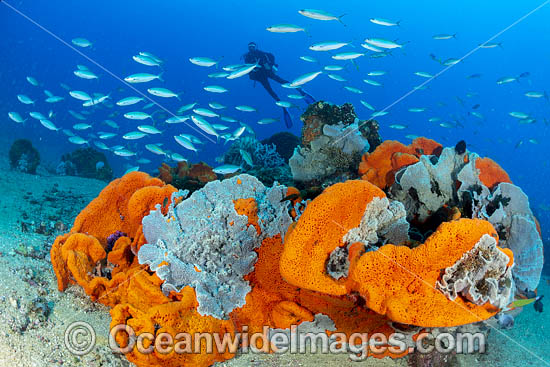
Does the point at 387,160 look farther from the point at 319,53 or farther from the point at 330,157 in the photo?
the point at 319,53

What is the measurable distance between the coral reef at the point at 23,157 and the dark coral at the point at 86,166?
1.49 meters

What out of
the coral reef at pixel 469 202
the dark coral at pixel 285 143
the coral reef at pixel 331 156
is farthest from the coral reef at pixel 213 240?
the dark coral at pixel 285 143

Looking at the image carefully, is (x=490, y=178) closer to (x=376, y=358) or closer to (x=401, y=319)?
(x=376, y=358)

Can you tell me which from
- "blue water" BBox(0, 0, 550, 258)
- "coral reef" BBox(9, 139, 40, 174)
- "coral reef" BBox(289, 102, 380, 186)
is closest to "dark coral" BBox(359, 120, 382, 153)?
"coral reef" BBox(289, 102, 380, 186)

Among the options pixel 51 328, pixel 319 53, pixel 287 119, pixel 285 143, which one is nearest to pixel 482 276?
pixel 51 328

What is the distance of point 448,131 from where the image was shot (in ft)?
303

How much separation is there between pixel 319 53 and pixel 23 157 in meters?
104

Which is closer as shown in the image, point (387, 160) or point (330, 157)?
point (387, 160)

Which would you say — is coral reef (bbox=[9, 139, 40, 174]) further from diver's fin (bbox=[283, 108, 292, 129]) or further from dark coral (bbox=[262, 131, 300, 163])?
diver's fin (bbox=[283, 108, 292, 129])

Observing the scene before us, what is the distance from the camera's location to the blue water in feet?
330

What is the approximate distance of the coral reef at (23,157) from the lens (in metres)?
15.3

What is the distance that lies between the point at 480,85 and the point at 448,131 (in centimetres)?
3838

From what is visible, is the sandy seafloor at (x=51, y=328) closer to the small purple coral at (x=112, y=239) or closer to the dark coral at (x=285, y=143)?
the small purple coral at (x=112, y=239)

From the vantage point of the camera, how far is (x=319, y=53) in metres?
107
